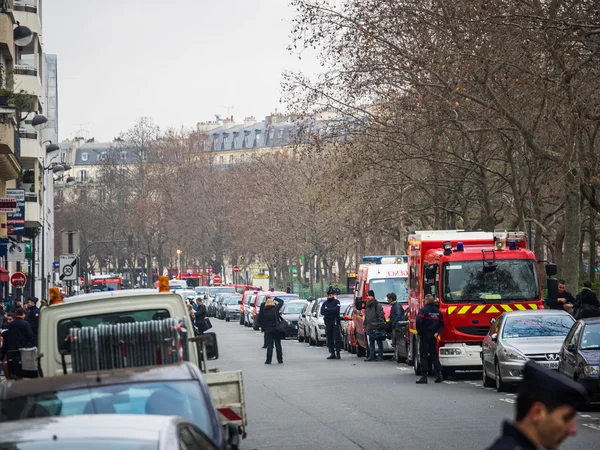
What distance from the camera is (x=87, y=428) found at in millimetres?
5727

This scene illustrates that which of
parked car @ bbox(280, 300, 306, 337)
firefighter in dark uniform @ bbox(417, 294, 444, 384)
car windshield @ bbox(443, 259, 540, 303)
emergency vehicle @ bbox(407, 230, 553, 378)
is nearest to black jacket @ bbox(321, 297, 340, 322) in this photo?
emergency vehicle @ bbox(407, 230, 553, 378)

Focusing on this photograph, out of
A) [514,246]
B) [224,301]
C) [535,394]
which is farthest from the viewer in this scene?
[224,301]

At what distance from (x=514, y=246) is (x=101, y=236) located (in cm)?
10000

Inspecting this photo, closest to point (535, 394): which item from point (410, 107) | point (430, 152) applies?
point (410, 107)

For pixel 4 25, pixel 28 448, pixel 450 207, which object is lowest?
pixel 28 448

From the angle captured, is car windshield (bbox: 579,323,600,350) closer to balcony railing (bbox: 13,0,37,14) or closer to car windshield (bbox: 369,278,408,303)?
car windshield (bbox: 369,278,408,303)

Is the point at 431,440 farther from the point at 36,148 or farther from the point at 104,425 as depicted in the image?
the point at 36,148

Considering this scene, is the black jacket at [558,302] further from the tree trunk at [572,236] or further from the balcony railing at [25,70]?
the balcony railing at [25,70]

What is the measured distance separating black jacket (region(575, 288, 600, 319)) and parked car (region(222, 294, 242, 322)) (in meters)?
53.1

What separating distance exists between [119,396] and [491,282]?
2009 centimetres

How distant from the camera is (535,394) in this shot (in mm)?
4582

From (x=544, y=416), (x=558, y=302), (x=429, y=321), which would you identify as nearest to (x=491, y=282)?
(x=429, y=321)

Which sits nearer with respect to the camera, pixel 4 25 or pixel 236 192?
pixel 4 25

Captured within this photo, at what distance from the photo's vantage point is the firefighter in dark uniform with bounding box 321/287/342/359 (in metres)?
35.2
